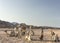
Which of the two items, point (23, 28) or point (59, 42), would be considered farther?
point (23, 28)

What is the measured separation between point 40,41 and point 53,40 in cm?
48

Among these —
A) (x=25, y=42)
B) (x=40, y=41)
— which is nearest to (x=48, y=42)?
(x=40, y=41)

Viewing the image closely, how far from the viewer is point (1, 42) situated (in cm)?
828

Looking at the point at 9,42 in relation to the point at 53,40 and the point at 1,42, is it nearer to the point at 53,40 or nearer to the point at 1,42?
the point at 1,42

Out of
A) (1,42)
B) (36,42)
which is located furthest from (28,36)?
(1,42)

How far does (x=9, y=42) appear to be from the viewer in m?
8.38

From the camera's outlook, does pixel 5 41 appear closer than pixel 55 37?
Yes

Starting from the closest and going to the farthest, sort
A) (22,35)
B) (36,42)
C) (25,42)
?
1. (25,42)
2. (36,42)
3. (22,35)

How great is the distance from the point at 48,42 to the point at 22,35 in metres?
1.29

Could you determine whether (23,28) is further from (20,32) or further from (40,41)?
(40,41)

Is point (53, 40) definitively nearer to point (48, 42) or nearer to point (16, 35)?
point (48, 42)

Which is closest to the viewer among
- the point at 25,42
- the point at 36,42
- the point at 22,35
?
the point at 25,42

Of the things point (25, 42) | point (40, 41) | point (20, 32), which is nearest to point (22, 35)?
point (20, 32)

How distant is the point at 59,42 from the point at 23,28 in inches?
68.1
